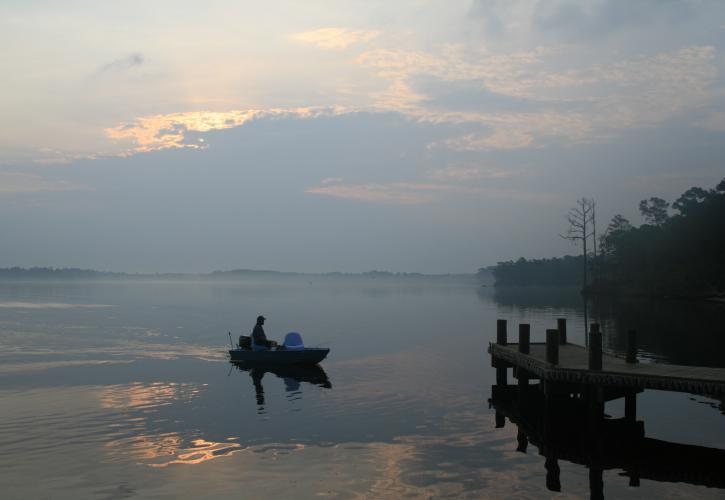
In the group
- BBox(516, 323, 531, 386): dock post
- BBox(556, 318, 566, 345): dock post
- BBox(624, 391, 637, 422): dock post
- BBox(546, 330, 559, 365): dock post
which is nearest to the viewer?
BBox(546, 330, 559, 365): dock post

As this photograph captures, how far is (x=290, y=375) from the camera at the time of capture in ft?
117

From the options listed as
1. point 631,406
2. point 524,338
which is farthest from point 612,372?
point 524,338

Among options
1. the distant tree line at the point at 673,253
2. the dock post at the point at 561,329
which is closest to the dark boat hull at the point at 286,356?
the dock post at the point at 561,329

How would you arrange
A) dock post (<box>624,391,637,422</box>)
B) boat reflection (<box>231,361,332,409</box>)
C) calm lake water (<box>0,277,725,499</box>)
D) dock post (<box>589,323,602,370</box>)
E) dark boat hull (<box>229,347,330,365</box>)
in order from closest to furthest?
calm lake water (<box>0,277,725,499</box>)
dock post (<box>589,323,602,370</box>)
dock post (<box>624,391,637,422</box>)
boat reflection (<box>231,361,332,409</box>)
dark boat hull (<box>229,347,330,365</box>)

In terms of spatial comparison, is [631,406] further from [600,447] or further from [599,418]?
[600,447]

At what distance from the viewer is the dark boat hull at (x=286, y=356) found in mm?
36812

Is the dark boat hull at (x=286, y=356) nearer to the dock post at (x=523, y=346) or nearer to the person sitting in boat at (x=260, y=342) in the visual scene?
the person sitting in boat at (x=260, y=342)

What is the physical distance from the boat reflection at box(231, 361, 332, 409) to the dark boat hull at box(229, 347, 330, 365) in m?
0.46

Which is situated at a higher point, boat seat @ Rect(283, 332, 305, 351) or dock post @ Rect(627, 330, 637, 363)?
dock post @ Rect(627, 330, 637, 363)

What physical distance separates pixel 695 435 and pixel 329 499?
13465mm

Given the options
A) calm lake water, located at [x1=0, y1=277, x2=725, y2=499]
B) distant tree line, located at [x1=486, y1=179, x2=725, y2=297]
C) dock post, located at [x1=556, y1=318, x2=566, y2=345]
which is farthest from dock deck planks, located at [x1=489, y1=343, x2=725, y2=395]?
distant tree line, located at [x1=486, y1=179, x2=725, y2=297]

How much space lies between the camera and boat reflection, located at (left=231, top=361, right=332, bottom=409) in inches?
1244

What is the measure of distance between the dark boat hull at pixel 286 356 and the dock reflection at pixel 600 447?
1384 cm

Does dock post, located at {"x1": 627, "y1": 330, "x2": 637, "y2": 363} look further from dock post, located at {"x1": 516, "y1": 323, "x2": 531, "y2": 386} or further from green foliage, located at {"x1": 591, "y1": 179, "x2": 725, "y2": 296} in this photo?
green foliage, located at {"x1": 591, "y1": 179, "x2": 725, "y2": 296}
